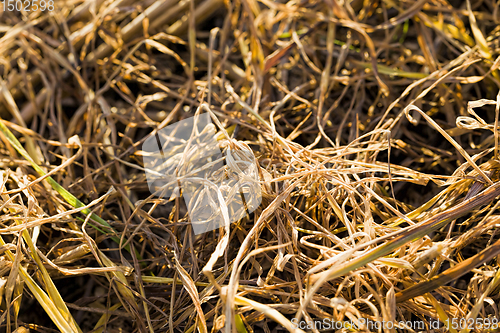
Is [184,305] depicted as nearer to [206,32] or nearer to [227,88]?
[227,88]

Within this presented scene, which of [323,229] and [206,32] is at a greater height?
[206,32]

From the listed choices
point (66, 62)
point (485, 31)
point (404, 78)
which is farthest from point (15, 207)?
point (485, 31)

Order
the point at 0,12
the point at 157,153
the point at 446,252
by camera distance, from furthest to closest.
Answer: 1. the point at 0,12
2. the point at 157,153
3. the point at 446,252

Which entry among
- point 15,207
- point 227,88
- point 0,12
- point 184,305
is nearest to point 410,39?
point 227,88

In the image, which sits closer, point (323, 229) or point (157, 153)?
point (323, 229)

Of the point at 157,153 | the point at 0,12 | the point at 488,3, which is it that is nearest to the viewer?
the point at 157,153

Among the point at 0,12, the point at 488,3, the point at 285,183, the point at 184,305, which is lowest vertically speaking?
the point at 184,305
